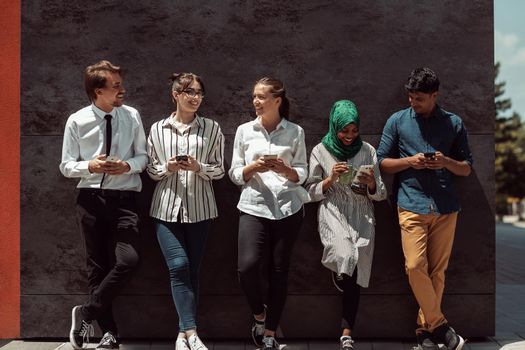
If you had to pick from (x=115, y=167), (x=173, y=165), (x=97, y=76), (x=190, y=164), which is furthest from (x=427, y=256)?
(x=97, y=76)

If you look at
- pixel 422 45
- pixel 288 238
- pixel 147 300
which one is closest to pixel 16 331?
pixel 147 300

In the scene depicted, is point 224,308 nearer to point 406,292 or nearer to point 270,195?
point 270,195

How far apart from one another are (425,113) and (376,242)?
4.04 feet

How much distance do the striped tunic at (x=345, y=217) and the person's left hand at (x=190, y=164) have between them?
96 centimetres

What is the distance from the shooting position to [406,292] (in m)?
5.30

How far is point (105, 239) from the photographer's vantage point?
484cm

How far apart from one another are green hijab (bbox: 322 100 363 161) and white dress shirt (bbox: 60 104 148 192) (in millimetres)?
1534

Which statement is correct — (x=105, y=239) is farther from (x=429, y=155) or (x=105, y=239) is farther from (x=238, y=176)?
(x=429, y=155)

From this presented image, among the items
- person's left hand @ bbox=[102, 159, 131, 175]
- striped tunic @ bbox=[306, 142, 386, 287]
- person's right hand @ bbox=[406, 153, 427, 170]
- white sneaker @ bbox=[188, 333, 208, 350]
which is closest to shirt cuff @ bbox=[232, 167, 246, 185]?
striped tunic @ bbox=[306, 142, 386, 287]

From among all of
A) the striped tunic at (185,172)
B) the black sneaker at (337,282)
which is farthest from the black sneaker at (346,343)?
the striped tunic at (185,172)

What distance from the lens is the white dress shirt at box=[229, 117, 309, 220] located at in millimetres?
4660

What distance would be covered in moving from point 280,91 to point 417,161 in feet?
4.03

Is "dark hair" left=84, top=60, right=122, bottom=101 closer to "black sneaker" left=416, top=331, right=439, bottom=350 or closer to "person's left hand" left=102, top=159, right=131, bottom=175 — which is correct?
"person's left hand" left=102, top=159, right=131, bottom=175

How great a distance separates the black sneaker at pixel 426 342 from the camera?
16.0ft
